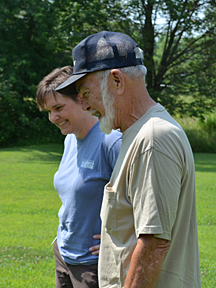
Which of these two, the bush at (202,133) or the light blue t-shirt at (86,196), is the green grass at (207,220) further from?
the bush at (202,133)

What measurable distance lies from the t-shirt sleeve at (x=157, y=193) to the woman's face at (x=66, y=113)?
1244 millimetres

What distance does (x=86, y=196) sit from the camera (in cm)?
228

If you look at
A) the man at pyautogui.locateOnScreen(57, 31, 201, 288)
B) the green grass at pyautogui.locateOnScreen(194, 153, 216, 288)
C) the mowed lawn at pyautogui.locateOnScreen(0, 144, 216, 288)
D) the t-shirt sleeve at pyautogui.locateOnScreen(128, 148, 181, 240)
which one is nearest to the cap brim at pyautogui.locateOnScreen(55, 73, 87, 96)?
the man at pyautogui.locateOnScreen(57, 31, 201, 288)

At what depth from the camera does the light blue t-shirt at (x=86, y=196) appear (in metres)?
2.26

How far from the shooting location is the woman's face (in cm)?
256

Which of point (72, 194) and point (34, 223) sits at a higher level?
point (72, 194)

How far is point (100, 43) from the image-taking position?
162 centimetres

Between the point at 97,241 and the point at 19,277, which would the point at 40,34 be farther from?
the point at 97,241

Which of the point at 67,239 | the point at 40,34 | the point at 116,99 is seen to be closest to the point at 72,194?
the point at 67,239

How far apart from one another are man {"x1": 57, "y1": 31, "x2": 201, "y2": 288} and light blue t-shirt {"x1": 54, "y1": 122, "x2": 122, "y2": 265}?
0.55 metres

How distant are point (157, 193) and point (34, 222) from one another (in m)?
6.31

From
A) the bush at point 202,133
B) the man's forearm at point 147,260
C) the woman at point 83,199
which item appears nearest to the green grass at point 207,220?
the woman at point 83,199

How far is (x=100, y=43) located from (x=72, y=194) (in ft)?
3.47

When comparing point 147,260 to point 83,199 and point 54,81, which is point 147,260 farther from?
point 54,81
